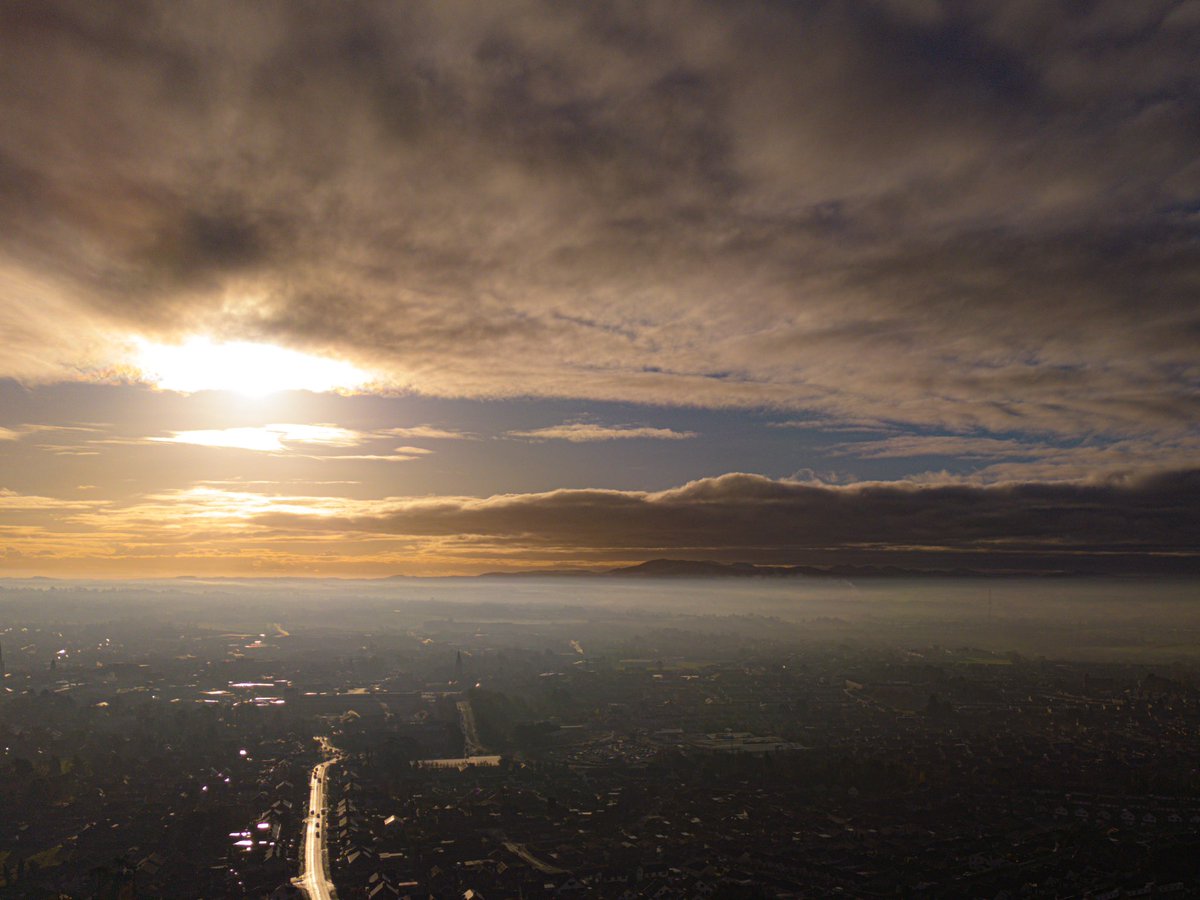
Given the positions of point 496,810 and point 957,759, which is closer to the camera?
point 496,810

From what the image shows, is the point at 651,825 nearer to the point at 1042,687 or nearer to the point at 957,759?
the point at 957,759

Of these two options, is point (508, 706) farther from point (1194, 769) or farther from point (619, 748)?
point (1194, 769)

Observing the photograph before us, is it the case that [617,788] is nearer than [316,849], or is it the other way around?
[316,849]

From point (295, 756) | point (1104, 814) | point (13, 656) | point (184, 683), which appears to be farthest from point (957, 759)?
point (13, 656)

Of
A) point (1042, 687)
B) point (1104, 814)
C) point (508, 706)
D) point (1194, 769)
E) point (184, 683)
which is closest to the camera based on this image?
point (1104, 814)

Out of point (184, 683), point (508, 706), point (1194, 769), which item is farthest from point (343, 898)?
point (184, 683)

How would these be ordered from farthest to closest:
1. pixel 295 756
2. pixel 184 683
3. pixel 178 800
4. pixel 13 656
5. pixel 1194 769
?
pixel 13 656
pixel 184 683
pixel 295 756
pixel 1194 769
pixel 178 800
